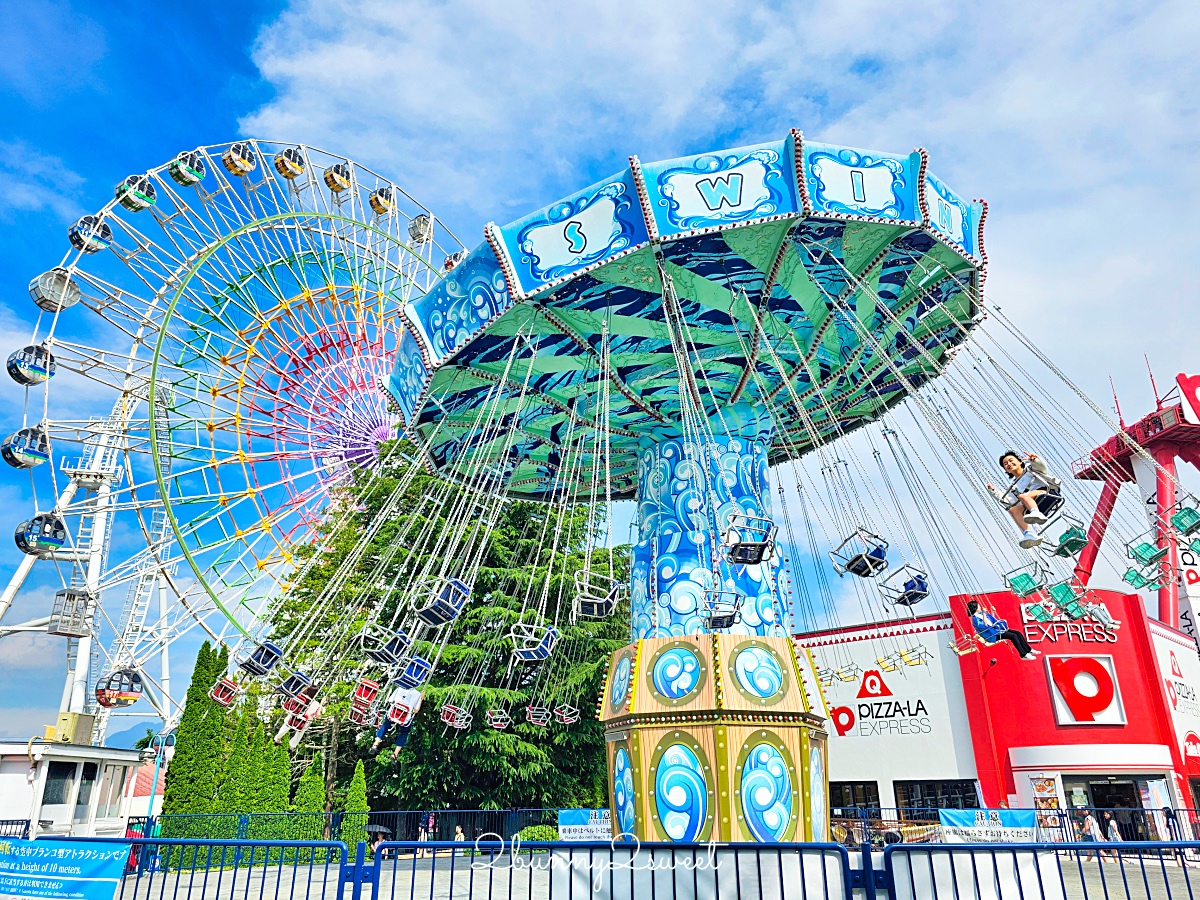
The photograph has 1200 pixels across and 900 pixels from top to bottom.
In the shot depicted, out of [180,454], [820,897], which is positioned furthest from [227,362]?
[820,897]

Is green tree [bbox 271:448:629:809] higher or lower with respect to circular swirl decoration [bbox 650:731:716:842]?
higher

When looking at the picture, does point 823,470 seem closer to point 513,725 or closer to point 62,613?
point 513,725

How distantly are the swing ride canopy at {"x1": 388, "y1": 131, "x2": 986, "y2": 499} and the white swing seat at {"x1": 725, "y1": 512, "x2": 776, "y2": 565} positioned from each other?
1.50 metres

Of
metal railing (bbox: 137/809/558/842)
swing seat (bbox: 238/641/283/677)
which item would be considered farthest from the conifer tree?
swing seat (bbox: 238/641/283/677)

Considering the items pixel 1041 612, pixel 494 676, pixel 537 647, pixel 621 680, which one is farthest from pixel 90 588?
pixel 1041 612

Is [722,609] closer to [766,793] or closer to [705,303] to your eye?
[766,793]

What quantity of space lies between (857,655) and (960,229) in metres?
15.1

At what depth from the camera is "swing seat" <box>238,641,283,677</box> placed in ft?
35.8

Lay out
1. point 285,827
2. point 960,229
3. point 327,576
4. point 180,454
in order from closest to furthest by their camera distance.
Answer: point 960,229, point 285,827, point 180,454, point 327,576

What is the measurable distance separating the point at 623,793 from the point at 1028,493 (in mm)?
5603

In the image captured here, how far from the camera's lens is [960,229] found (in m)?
9.82

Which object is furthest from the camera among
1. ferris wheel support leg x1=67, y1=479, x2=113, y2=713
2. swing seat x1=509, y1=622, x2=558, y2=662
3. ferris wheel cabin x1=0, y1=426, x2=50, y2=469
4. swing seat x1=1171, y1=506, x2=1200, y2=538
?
ferris wheel support leg x1=67, y1=479, x2=113, y2=713

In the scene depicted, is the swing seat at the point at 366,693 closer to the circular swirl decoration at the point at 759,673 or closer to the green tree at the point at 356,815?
the green tree at the point at 356,815

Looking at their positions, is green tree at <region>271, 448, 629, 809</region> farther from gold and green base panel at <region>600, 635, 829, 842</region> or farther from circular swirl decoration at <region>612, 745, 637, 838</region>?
gold and green base panel at <region>600, 635, 829, 842</region>
